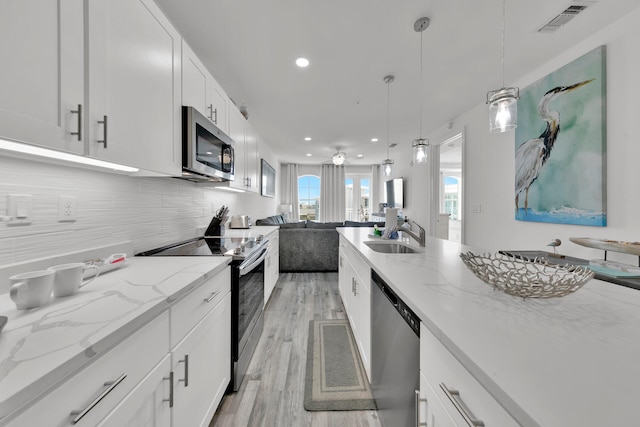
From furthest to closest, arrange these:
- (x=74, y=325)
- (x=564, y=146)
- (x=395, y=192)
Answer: (x=395, y=192), (x=564, y=146), (x=74, y=325)

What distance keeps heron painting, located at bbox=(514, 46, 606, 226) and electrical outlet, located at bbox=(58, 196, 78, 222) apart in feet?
11.4

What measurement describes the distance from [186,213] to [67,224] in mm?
1054

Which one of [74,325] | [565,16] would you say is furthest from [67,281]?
[565,16]

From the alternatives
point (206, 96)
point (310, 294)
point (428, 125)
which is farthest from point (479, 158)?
point (206, 96)

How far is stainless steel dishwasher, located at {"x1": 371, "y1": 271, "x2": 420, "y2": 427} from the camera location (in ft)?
2.80

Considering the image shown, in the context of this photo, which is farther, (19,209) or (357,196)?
(357,196)

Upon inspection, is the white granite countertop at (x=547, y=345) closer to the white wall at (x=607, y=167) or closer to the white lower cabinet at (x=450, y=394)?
the white lower cabinet at (x=450, y=394)

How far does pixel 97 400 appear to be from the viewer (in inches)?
22.7

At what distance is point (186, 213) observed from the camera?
2.18 metres

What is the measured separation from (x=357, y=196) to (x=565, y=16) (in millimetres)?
6940

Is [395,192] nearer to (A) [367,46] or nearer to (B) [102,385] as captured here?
(A) [367,46]

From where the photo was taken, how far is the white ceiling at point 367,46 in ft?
5.76

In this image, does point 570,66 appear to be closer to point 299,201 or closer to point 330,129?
point 330,129

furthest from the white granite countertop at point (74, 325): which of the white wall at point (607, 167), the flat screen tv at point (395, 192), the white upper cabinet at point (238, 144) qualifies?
the flat screen tv at point (395, 192)
